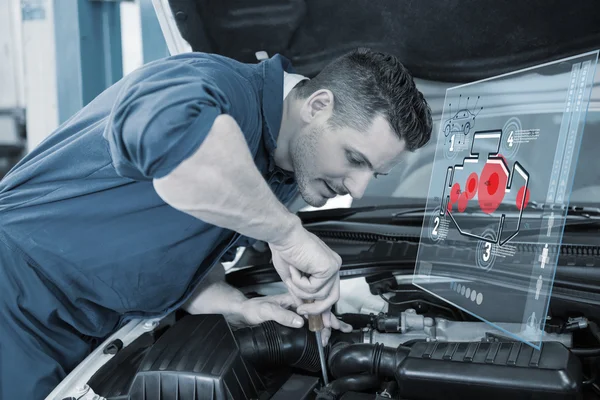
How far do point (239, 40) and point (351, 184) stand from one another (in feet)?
1.82

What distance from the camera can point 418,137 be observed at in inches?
41.6

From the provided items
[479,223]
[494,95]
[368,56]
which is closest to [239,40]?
[368,56]

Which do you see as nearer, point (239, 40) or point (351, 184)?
point (351, 184)

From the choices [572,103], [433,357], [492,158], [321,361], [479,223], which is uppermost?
[572,103]

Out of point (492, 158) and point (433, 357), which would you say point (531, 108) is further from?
point (433, 357)

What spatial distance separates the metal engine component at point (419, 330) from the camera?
94 centimetres

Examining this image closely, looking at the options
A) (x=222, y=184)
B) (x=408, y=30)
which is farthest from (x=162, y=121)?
(x=408, y=30)

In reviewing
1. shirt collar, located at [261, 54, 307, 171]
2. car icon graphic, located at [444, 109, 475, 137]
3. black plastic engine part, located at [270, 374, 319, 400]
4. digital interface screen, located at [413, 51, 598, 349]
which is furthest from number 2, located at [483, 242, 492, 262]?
shirt collar, located at [261, 54, 307, 171]

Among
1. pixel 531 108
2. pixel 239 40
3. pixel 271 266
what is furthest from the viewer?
pixel 239 40

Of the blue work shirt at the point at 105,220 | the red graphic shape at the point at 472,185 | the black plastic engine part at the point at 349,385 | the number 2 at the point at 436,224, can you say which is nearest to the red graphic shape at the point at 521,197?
the red graphic shape at the point at 472,185

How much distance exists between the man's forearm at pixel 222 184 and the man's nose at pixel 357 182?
30 centimetres

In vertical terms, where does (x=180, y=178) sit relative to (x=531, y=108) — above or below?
below

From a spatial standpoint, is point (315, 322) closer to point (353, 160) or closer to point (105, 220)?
point (353, 160)

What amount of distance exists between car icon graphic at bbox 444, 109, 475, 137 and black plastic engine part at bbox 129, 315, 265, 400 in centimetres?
57
